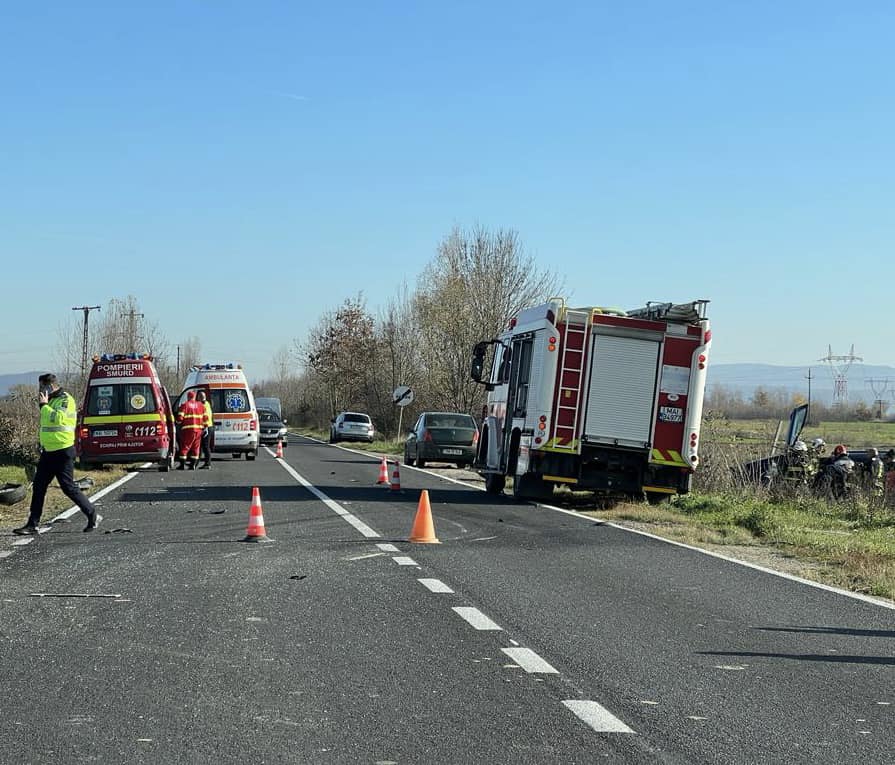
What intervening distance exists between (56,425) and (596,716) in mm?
10714

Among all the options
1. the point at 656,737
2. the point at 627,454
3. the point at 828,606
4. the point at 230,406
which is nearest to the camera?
the point at 656,737

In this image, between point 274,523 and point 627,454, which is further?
point 627,454

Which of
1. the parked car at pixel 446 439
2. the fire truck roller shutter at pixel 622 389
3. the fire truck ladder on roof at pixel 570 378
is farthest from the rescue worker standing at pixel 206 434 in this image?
the fire truck roller shutter at pixel 622 389

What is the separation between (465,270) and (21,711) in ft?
176

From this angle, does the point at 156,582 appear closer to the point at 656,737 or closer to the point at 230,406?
the point at 656,737

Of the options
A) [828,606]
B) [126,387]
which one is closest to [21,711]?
[828,606]

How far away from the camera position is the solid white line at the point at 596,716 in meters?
6.31

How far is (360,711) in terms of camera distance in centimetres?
658

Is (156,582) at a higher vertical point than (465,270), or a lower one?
lower

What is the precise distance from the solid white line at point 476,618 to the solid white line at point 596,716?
236 centimetres

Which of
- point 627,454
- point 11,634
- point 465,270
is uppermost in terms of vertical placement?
point 465,270

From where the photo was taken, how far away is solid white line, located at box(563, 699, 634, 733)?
6309 millimetres

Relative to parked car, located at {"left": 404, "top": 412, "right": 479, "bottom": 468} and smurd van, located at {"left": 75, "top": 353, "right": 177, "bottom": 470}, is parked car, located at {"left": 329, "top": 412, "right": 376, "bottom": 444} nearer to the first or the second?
parked car, located at {"left": 404, "top": 412, "right": 479, "bottom": 468}

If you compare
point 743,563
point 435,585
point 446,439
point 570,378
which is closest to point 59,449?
point 435,585
